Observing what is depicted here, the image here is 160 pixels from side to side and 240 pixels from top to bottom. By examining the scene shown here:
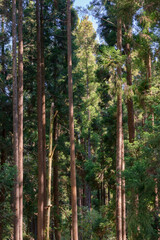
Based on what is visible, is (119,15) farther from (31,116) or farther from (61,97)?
(31,116)

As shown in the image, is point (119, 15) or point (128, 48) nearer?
point (119, 15)

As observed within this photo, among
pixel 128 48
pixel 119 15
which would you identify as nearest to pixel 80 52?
pixel 128 48

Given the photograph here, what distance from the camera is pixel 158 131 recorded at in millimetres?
9516

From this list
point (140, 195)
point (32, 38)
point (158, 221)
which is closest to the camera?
point (140, 195)

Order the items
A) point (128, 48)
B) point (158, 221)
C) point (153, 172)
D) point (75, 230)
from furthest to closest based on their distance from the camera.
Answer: point (128, 48) → point (158, 221) → point (75, 230) → point (153, 172)

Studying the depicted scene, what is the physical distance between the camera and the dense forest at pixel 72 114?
1008cm

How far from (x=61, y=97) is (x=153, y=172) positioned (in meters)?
8.50

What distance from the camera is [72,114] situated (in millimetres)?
11172

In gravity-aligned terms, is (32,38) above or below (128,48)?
above

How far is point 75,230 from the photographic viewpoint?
10531 mm

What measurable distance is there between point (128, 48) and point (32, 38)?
226 inches

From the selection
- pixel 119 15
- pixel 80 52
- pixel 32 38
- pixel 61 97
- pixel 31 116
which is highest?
pixel 80 52

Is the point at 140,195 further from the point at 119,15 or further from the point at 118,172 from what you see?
the point at 119,15

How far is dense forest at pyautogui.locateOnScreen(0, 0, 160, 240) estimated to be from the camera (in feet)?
33.1
